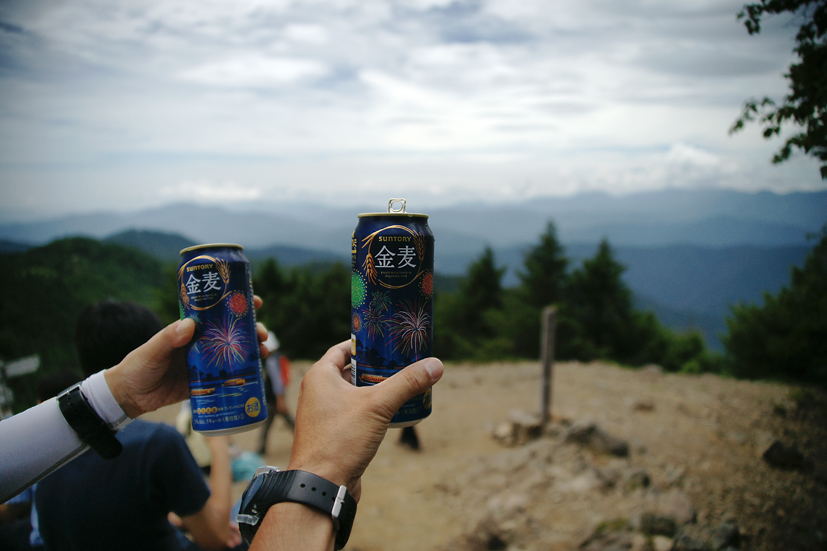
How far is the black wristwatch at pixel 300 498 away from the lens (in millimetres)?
1091

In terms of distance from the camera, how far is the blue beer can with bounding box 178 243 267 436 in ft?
4.78

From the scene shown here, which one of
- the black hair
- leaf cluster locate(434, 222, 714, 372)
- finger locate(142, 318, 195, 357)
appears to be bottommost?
leaf cluster locate(434, 222, 714, 372)

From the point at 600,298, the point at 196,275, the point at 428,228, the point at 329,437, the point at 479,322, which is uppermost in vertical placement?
the point at 428,228

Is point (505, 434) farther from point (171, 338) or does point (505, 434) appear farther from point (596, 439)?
point (171, 338)

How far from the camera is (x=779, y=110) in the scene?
3.13 meters

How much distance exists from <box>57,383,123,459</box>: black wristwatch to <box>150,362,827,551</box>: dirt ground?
3894 mm

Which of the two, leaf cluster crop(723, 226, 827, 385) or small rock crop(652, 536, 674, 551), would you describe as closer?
small rock crop(652, 536, 674, 551)

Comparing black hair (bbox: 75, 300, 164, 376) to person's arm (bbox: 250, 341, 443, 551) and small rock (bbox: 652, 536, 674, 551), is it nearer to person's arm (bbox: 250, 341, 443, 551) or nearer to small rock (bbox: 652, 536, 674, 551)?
person's arm (bbox: 250, 341, 443, 551)

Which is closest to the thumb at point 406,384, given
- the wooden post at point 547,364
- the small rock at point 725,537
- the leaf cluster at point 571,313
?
the small rock at point 725,537

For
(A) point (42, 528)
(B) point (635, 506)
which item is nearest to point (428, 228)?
(A) point (42, 528)

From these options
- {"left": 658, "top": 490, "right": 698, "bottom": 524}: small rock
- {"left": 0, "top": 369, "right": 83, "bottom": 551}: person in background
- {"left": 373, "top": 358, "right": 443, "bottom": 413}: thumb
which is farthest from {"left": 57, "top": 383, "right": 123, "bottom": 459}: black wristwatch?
{"left": 658, "top": 490, "right": 698, "bottom": 524}: small rock

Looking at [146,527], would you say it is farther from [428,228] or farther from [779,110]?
[779,110]

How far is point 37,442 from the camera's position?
1379 millimetres

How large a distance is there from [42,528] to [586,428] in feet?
18.0
